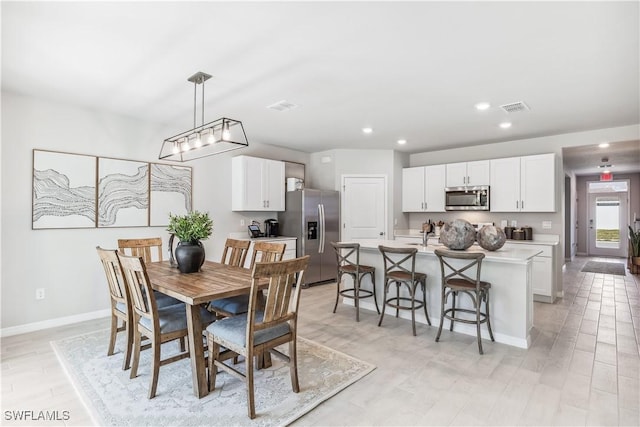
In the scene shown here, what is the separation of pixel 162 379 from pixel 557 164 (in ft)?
18.9

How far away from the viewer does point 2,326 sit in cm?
345

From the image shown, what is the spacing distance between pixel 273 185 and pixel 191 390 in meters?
3.81

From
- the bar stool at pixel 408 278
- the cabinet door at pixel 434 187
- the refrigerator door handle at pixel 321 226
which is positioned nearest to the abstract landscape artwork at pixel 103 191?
the refrigerator door handle at pixel 321 226

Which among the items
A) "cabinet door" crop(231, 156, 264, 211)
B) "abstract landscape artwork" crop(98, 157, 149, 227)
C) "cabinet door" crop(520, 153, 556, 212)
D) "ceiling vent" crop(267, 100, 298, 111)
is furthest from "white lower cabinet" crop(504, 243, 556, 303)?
"abstract landscape artwork" crop(98, 157, 149, 227)

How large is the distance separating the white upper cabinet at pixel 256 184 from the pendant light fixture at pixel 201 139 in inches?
16.7

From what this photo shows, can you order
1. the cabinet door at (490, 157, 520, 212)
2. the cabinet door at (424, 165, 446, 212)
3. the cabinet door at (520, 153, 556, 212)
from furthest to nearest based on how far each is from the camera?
the cabinet door at (424, 165, 446, 212), the cabinet door at (490, 157, 520, 212), the cabinet door at (520, 153, 556, 212)

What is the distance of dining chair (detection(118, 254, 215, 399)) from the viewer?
2.27 metres

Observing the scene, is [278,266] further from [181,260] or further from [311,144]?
[311,144]

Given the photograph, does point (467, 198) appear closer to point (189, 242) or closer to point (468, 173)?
point (468, 173)

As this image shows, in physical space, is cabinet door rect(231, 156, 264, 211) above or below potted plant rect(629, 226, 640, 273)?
above

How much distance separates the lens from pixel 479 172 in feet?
18.3

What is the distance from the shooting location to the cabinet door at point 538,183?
4.88m

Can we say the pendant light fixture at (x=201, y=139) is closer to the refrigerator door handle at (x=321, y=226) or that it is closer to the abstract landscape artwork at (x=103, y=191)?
the abstract landscape artwork at (x=103, y=191)

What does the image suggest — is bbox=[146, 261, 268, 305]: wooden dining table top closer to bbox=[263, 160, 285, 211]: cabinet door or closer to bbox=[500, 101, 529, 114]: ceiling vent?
bbox=[263, 160, 285, 211]: cabinet door
